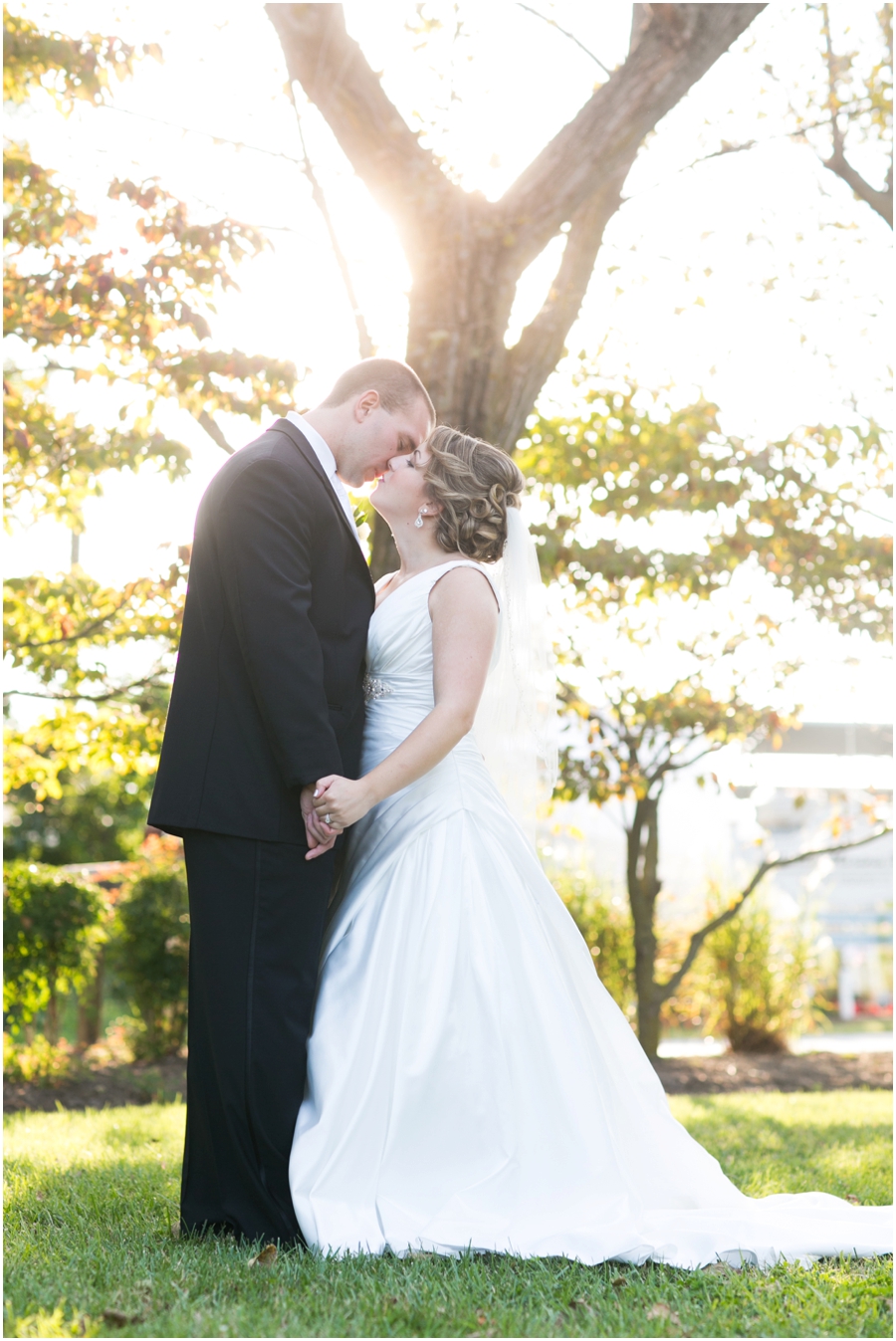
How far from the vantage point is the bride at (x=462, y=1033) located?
2705 mm

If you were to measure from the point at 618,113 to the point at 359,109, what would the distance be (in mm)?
1109

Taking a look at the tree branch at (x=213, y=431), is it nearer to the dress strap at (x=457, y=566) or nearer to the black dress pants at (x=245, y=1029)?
the dress strap at (x=457, y=566)

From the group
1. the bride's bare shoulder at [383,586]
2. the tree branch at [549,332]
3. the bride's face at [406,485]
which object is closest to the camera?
the bride's face at [406,485]

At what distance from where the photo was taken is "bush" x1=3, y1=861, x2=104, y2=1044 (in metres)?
7.13

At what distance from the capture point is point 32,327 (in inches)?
187

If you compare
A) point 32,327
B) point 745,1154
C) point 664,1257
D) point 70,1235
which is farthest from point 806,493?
point 70,1235

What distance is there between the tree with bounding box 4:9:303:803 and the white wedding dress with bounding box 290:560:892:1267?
206 cm

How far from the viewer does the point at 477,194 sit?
184 inches

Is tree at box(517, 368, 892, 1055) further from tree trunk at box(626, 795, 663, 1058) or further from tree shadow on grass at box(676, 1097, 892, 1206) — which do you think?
tree shadow on grass at box(676, 1097, 892, 1206)

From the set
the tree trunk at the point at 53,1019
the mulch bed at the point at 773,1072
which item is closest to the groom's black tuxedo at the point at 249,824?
the mulch bed at the point at 773,1072

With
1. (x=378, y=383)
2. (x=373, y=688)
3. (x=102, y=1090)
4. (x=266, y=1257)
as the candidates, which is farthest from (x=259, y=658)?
(x=102, y=1090)

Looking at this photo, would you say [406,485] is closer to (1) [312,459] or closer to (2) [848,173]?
(1) [312,459]

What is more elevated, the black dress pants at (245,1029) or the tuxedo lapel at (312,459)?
the tuxedo lapel at (312,459)

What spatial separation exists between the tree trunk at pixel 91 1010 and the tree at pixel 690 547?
432 cm
